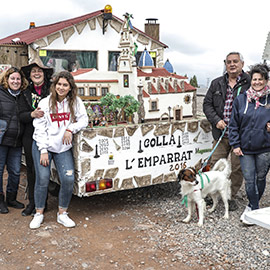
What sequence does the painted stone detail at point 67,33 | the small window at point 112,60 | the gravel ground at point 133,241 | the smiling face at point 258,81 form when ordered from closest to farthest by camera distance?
the gravel ground at point 133,241
the smiling face at point 258,81
the painted stone detail at point 67,33
the small window at point 112,60

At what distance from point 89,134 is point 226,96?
1818 mm

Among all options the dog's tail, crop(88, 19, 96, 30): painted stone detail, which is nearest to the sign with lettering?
the dog's tail

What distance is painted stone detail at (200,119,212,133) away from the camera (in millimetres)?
5070

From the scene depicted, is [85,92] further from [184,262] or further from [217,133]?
[184,262]

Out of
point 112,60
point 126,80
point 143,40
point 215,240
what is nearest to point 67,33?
point 112,60

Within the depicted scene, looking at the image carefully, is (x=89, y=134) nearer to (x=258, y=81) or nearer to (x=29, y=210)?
(x=29, y=210)

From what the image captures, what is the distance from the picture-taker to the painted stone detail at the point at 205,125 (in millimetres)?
5070

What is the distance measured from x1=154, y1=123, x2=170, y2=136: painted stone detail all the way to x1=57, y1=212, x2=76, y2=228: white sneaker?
4.87ft

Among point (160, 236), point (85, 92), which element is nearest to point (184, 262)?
point (160, 236)

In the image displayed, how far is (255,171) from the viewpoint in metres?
4.29

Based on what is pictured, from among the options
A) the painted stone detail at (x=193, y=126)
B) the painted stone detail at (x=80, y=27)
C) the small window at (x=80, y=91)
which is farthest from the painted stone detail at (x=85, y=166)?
the painted stone detail at (x=80, y=27)

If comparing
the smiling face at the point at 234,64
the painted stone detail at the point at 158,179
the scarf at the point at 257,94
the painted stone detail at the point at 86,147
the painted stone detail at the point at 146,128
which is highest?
the smiling face at the point at 234,64

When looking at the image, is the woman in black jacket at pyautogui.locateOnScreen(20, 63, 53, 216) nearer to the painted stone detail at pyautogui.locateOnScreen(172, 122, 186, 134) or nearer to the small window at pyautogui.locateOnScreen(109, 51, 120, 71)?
the painted stone detail at pyautogui.locateOnScreen(172, 122, 186, 134)

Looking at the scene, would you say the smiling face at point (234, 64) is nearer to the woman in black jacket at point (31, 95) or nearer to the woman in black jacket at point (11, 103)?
the woman in black jacket at point (31, 95)
